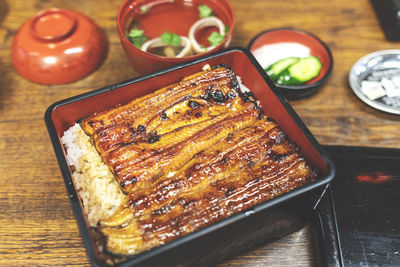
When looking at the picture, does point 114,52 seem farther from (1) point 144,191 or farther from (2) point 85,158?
(1) point 144,191

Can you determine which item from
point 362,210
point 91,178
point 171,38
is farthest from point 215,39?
point 362,210

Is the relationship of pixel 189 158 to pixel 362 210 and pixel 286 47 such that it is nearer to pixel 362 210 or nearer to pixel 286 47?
pixel 362 210

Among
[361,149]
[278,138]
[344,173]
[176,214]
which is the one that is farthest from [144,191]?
[361,149]

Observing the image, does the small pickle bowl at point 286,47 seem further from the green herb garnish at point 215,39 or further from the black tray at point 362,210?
the black tray at point 362,210

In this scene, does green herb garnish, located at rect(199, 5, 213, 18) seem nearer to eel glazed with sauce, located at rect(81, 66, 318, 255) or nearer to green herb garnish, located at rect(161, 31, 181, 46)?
green herb garnish, located at rect(161, 31, 181, 46)

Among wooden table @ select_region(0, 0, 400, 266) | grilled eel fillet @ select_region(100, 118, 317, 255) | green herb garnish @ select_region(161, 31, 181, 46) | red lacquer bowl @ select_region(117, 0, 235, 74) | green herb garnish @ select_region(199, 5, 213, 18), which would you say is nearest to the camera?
grilled eel fillet @ select_region(100, 118, 317, 255)

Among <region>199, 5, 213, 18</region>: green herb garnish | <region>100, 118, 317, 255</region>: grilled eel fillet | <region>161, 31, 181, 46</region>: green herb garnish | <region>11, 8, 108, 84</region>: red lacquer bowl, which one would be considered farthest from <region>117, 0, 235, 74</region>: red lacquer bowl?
<region>100, 118, 317, 255</region>: grilled eel fillet

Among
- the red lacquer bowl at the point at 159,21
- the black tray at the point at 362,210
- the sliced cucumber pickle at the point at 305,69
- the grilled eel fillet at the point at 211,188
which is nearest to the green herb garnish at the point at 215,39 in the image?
the red lacquer bowl at the point at 159,21
